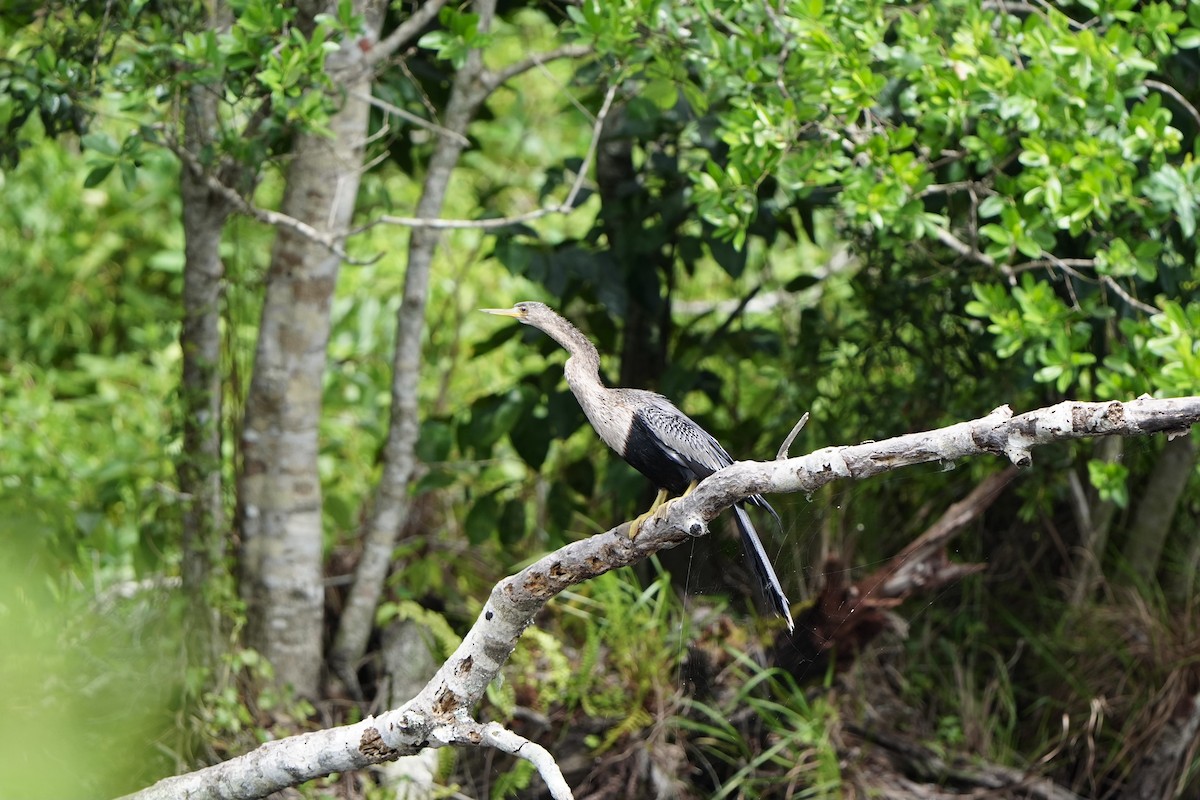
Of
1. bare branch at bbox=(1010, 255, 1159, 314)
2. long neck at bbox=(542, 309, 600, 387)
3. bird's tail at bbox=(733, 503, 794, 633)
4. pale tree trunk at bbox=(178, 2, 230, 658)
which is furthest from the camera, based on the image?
pale tree trunk at bbox=(178, 2, 230, 658)

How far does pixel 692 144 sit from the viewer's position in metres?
4.45

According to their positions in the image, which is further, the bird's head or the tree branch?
the bird's head

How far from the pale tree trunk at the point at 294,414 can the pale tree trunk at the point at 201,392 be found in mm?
144

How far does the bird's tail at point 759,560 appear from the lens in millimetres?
2668

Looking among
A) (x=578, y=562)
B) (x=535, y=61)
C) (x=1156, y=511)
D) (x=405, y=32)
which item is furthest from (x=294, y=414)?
(x=1156, y=511)

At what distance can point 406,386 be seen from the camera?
421cm

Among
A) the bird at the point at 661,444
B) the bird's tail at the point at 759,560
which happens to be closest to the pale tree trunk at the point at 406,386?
the bird at the point at 661,444

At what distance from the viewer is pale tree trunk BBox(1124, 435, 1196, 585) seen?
4.34 m

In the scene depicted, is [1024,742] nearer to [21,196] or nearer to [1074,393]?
[1074,393]

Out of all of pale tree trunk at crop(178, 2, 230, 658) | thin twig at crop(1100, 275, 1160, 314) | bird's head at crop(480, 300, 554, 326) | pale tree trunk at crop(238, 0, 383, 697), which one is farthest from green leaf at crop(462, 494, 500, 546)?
thin twig at crop(1100, 275, 1160, 314)

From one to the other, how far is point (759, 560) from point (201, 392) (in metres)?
1.97

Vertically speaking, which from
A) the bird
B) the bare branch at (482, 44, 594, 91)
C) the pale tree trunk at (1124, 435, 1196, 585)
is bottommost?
the pale tree trunk at (1124, 435, 1196, 585)

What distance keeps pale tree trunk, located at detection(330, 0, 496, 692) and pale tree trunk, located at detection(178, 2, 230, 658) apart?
0.54 meters

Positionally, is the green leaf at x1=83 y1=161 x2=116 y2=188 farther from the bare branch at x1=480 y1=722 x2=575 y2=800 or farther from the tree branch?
the bare branch at x1=480 y1=722 x2=575 y2=800
